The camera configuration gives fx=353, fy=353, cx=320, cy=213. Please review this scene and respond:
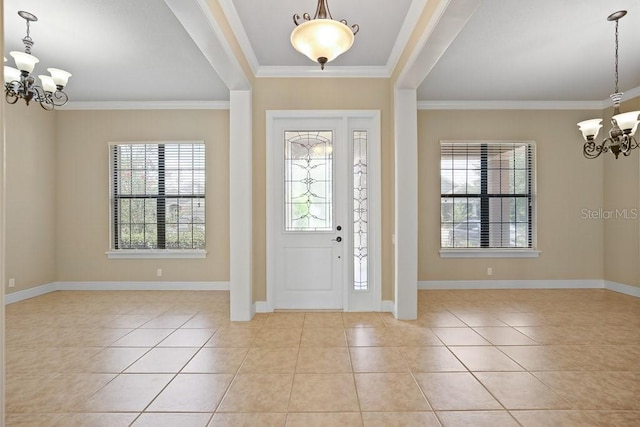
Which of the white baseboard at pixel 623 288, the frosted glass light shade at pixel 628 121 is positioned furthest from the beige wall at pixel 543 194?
the frosted glass light shade at pixel 628 121

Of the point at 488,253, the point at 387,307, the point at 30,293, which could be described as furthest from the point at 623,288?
the point at 30,293

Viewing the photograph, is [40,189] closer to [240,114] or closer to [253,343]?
[240,114]

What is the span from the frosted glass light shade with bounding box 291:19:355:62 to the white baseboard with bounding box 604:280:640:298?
221 inches

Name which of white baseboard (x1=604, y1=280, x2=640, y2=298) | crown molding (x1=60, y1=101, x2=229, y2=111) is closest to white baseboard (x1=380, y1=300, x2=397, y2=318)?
white baseboard (x1=604, y1=280, x2=640, y2=298)

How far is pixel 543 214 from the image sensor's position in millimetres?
5625

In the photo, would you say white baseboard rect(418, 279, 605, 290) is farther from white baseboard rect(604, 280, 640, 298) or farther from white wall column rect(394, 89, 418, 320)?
white wall column rect(394, 89, 418, 320)

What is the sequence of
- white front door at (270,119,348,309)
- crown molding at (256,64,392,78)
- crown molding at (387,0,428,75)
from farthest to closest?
white front door at (270,119,348,309) → crown molding at (256,64,392,78) → crown molding at (387,0,428,75)

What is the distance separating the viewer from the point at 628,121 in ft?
11.8

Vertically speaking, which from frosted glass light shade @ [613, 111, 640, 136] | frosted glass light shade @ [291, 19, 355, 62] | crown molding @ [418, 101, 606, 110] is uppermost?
crown molding @ [418, 101, 606, 110]

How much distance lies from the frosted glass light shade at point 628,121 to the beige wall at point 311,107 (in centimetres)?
232

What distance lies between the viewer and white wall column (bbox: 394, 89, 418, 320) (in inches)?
160

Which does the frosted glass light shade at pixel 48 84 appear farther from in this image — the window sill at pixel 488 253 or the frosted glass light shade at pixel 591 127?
the frosted glass light shade at pixel 591 127

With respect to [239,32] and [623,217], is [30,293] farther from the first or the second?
[623,217]

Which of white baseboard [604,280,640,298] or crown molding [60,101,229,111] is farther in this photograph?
crown molding [60,101,229,111]
